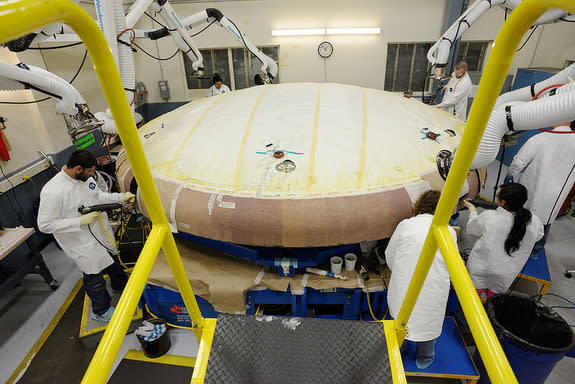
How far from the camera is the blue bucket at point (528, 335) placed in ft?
6.38

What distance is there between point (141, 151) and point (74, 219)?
2251 millimetres

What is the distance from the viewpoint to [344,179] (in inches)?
90.1

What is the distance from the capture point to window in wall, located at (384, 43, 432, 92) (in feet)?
22.8

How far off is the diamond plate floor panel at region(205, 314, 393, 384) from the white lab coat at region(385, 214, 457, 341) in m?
0.80

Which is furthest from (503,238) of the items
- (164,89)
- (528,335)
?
(164,89)

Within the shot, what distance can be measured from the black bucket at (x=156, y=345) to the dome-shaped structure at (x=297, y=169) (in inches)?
38.3

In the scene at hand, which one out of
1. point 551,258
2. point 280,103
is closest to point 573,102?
point 280,103

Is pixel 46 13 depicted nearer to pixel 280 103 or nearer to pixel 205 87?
pixel 280 103

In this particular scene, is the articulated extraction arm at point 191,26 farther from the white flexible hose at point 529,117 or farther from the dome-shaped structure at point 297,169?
the white flexible hose at point 529,117

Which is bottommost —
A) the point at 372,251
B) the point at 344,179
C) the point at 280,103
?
the point at 372,251

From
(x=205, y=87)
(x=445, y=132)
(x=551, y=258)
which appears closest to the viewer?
(x=445, y=132)

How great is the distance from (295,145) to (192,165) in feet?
2.92

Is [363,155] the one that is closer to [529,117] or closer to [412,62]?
[529,117]

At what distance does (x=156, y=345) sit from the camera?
2531 millimetres
